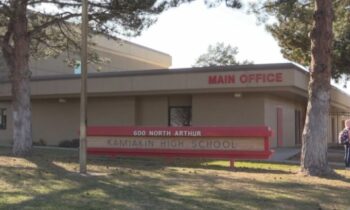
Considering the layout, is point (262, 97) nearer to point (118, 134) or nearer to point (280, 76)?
point (280, 76)

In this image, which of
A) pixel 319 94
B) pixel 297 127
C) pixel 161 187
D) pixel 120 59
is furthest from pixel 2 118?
pixel 161 187

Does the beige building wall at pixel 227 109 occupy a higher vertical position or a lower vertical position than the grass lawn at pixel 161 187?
higher

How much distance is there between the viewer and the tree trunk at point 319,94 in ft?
49.7

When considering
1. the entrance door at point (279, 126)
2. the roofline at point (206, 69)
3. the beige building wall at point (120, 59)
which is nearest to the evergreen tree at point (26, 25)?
the roofline at point (206, 69)

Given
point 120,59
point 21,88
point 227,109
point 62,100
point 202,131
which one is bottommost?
point 202,131

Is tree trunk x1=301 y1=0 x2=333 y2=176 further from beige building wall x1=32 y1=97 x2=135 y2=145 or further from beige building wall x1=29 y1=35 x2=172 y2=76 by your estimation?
beige building wall x1=29 y1=35 x2=172 y2=76

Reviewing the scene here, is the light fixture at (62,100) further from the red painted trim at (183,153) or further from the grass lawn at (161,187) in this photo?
the grass lawn at (161,187)

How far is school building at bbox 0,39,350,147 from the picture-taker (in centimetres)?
2633

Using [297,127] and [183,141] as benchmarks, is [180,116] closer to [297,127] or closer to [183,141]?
[297,127]

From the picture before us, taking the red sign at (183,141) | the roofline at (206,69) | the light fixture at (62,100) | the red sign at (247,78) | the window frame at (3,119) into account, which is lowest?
the red sign at (183,141)

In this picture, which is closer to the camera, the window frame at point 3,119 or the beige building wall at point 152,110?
the beige building wall at point 152,110

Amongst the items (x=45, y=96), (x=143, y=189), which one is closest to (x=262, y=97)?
(x=45, y=96)

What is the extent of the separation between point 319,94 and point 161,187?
5525 mm

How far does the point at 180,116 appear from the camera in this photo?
102 ft
